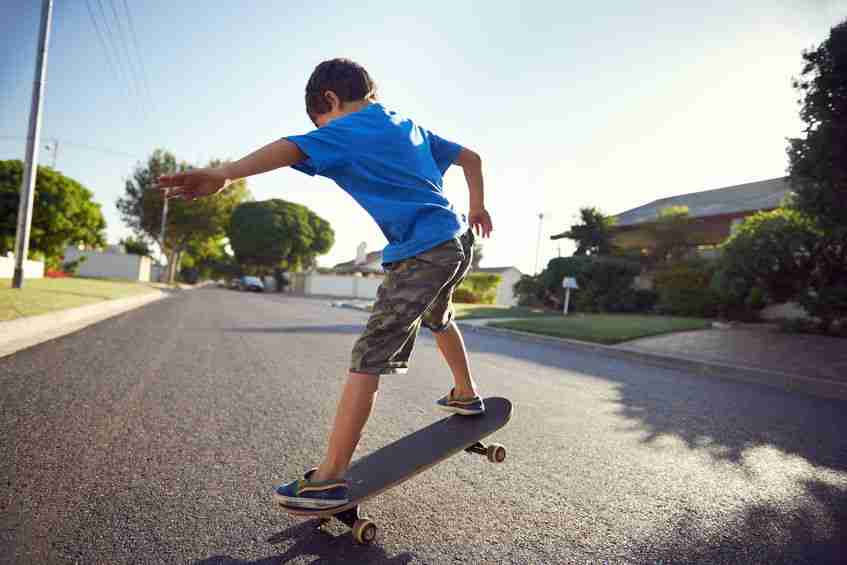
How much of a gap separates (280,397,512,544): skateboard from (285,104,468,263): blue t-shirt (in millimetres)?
909

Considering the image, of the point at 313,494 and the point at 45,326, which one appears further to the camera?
the point at 45,326

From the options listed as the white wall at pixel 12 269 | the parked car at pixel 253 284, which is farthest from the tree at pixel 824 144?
the parked car at pixel 253 284

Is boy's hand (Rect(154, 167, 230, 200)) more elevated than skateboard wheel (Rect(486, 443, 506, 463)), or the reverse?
boy's hand (Rect(154, 167, 230, 200))

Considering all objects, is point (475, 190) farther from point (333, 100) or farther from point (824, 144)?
point (824, 144)

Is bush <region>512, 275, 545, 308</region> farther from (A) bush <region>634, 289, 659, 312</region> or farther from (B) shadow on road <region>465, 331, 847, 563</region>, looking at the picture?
(B) shadow on road <region>465, 331, 847, 563</region>

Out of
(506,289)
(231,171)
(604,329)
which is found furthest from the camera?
(506,289)

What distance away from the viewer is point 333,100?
82.7 inches

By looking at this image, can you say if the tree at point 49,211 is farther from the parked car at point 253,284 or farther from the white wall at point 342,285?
the white wall at point 342,285

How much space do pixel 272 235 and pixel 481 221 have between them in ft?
190

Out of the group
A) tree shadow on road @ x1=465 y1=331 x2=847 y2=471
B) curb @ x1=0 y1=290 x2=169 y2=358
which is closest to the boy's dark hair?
tree shadow on road @ x1=465 y1=331 x2=847 y2=471

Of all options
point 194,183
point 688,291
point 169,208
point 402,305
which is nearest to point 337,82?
point 194,183

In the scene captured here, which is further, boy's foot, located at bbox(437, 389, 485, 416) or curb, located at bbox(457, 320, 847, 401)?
curb, located at bbox(457, 320, 847, 401)

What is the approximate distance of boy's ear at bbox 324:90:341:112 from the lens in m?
2.10

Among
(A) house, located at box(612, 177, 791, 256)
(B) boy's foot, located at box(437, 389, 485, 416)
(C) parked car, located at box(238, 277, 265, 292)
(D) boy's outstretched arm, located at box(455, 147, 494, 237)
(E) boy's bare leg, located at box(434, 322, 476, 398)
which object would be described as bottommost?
(C) parked car, located at box(238, 277, 265, 292)
